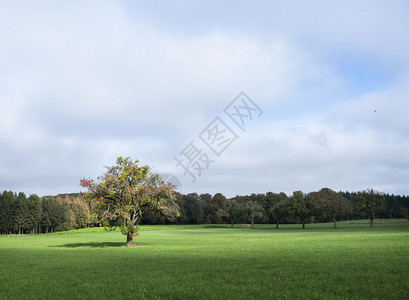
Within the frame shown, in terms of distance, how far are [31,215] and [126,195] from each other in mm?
101162

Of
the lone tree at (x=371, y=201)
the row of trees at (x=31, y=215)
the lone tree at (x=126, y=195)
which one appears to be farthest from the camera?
the row of trees at (x=31, y=215)

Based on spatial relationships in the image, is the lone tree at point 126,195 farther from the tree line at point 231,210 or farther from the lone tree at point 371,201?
the lone tree at point 371,201

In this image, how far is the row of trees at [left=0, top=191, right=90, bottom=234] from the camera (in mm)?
118625

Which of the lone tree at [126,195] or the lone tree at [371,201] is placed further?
the lone tree at [371,201]

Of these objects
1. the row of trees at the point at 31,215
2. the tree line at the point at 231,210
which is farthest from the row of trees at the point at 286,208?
the row of trees at the point at 31,215

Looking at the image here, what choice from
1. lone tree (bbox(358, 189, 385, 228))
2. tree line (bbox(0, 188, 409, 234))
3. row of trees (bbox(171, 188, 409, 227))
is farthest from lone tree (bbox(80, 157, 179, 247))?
lone tree (bbox(358, 189, 385, 228))

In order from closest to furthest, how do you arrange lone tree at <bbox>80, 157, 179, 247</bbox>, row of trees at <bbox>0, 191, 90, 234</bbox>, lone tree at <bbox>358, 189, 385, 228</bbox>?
lone tree at <bbox>80, 157, 179, 247</bbox> < lone tree at <bbox>358, 189, 385, 228</bbox> < row of trees at <bbox>0, 191, 90, 234</bbox>

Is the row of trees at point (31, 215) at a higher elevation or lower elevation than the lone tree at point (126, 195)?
lower

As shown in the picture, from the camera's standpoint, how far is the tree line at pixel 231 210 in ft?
298

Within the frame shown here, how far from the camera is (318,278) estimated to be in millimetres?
14570

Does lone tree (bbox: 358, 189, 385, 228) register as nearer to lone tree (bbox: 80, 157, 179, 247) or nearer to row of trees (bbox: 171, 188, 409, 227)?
row of trees (bbox: 171, 188, 409, 227)

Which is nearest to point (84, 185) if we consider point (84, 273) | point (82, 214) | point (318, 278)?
point (84, 273)

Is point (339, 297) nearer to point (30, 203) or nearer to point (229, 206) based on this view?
point (229, 206)

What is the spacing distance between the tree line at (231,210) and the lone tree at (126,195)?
5.02ft
